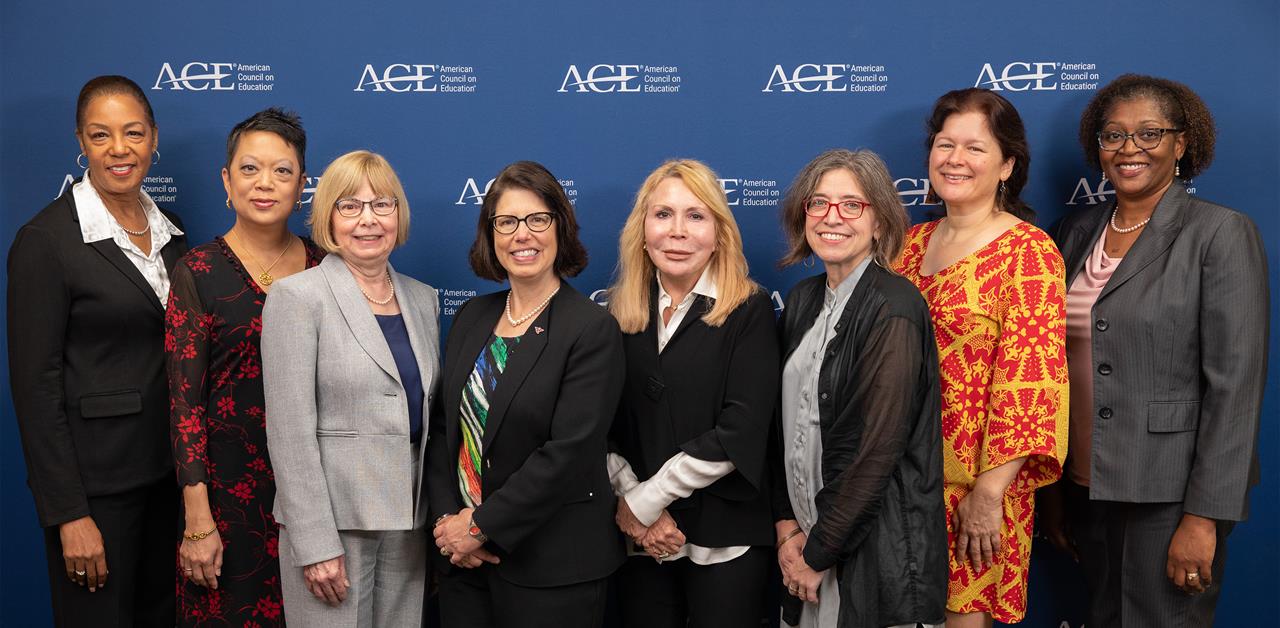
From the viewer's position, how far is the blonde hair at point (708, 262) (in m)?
2.15

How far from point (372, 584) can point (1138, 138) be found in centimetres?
234

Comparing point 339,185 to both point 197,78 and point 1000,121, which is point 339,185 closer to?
point 197,78

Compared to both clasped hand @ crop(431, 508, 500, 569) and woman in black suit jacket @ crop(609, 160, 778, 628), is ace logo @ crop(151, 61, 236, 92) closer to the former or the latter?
woman in black suit jacket @ crop(609, 160, 778, 628)

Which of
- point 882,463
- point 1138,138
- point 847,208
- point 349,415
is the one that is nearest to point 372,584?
point 349,415

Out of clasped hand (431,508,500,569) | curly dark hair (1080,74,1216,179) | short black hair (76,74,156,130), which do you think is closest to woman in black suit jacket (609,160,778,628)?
clasped hand (431,508,500,569)

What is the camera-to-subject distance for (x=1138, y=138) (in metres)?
2.32

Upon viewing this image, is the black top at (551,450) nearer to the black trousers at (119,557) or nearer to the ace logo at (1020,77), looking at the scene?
the black trousers at (119,557)

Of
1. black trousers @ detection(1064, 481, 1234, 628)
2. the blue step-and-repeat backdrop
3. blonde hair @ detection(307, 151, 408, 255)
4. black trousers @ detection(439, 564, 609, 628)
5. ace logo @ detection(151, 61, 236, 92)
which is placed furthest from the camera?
ace logo @ detection(151, 61, 236, 92)

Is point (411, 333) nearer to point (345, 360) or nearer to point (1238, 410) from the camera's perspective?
point (345, 360)

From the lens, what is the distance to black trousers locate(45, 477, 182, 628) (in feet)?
7.82

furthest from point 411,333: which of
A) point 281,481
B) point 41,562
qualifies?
point 41,562

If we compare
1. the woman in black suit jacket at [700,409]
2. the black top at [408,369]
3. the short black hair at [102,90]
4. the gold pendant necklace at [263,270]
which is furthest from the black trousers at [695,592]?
the short black hair at [102,90]

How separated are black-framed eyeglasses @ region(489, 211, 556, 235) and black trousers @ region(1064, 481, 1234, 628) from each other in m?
1.72

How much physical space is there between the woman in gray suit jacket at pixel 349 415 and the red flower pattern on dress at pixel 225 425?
0.53ft
